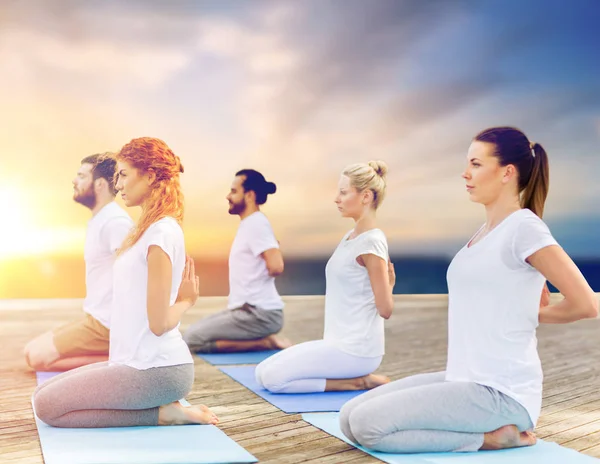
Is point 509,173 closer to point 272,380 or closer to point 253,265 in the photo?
point 272,380

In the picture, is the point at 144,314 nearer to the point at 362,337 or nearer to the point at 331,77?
the point at 362,337

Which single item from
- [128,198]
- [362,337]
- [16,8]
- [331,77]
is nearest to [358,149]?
[331,77]

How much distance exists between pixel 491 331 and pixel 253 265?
8.96ft

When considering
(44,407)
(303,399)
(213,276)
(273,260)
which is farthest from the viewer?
(213,276)

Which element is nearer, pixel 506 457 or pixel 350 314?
pixel 506 457

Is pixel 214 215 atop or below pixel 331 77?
below

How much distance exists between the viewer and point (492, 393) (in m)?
2.53

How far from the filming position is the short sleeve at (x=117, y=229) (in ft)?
13.2

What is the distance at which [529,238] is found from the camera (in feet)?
8.04

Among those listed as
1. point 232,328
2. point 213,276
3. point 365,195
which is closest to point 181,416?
point 365,195

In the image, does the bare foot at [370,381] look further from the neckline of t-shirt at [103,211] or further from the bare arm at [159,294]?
the neckline of t-shirt at [103,211]

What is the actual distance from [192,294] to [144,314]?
19cm

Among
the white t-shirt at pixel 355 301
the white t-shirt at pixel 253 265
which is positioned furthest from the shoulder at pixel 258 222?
the white t-shirt at pixel 355 301

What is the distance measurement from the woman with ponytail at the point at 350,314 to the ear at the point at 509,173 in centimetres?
108
